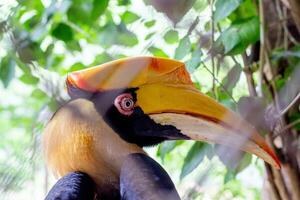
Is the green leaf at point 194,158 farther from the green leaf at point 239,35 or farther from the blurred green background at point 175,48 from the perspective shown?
the green leaf at point 239,35

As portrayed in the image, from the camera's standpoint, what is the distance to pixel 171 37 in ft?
4.67

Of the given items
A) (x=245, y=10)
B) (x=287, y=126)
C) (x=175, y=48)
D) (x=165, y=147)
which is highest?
(x=245, y=10)

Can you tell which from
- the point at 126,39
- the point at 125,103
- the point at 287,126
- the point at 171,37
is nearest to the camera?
the point at 126,39

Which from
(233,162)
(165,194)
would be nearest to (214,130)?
(165,194)

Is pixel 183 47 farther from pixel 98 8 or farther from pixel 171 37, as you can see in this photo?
pixel 98 8

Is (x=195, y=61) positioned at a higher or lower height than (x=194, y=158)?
higher

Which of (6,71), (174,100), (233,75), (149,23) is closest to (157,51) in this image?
(149,23)

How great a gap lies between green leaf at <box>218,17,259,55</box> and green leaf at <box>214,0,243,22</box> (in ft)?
0.22

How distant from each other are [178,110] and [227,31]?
24cm

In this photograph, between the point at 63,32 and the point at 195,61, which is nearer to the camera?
the point at 195,61

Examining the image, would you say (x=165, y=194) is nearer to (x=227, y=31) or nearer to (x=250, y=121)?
(x=250, y=121)

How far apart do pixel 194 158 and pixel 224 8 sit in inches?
13.9

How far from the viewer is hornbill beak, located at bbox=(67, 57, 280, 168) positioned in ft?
4.02

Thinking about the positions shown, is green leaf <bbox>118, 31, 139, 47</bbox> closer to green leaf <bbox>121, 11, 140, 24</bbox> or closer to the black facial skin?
the black facial skin
